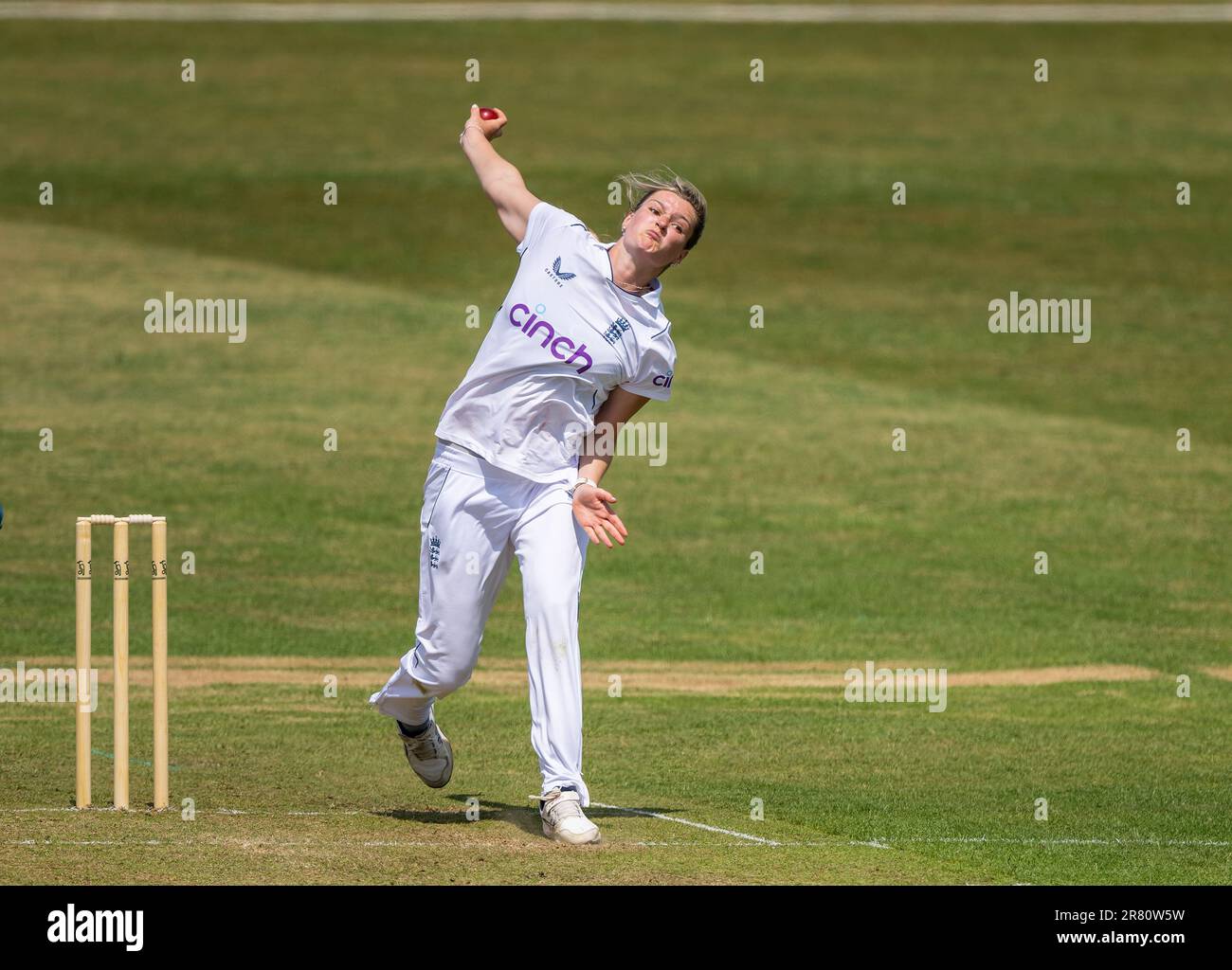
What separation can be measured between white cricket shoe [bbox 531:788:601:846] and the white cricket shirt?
124 centimetres

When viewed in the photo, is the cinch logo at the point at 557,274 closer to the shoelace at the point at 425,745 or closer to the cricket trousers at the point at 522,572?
the cricket trousers at the point at 522,572

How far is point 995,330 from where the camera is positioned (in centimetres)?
2561

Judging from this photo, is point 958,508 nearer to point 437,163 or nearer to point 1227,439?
point 1227,439

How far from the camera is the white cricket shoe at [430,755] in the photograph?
27.7 feet

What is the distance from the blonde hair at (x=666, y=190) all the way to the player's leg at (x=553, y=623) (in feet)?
3.82

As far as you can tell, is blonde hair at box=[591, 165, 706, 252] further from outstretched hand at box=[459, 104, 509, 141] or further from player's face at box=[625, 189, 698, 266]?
outstretched hand at box=[459, 104, 509, 141]

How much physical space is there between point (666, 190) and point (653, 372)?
721mm

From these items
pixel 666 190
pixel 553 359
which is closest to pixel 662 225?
pixel 666 190

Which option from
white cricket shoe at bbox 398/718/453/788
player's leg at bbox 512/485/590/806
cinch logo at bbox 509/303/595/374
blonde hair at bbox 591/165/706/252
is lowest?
white cricket shoe at bbox 398/718/453/788

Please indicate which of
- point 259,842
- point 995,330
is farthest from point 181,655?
point 995,330

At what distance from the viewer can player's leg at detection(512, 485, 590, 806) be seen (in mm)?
7758

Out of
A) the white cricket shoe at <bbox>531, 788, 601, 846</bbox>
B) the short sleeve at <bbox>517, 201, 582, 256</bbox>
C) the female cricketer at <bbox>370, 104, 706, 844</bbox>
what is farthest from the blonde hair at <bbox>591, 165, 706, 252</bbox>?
the white cricket shoe at <bbox>531, 788, 601, 846</bbox>

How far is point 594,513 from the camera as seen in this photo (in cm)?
776

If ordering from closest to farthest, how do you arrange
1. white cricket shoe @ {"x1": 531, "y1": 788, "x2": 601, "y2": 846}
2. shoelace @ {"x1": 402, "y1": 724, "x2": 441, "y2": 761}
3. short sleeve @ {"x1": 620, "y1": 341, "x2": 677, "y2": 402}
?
white cricket shoe @ {"x1": 531, "y1": 788, "x2": 601, "y2": 846} < short sleeve @ {"x1": 620, "y1": 341, "x2": 677, "y2": 402} < shoelace @ {"x1": 402, "y1": 724, "x2": 441, "y2": 761}
